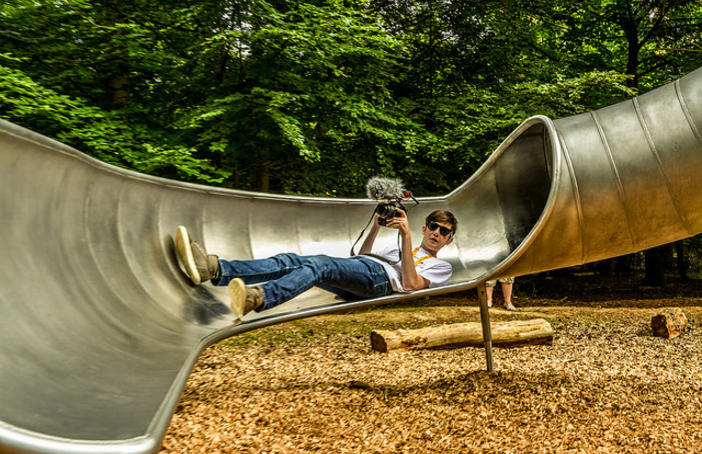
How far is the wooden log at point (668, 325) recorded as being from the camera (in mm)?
4562

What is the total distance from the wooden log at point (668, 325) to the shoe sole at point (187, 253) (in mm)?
4671

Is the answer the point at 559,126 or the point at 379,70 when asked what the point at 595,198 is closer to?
the point at 559,126

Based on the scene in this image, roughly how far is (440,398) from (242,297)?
1451 millimetres

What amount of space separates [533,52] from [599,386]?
6205 millimetres

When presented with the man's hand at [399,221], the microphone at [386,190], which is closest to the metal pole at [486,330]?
the man's hand at [399,221]

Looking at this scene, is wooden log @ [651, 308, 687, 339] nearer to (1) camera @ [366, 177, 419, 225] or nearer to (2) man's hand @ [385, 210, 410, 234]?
(1) camera @ [366, 177, 419, 225]

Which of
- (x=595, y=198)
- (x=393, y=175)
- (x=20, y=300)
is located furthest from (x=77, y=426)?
(x=393, y=175)

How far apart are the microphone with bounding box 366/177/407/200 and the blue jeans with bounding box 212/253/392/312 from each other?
69 cm

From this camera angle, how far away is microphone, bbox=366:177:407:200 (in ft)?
10.6

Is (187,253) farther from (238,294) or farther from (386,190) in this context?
(386,190)

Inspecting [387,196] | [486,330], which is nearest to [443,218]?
[387,196]

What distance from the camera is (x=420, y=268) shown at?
2898 millimetres

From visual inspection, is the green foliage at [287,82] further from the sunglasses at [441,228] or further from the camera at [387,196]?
the sunglasses at [441,228]

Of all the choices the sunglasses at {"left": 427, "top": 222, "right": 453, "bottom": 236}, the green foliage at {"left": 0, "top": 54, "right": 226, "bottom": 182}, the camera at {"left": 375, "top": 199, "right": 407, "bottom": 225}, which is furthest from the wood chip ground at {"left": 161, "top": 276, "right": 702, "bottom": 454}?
the green foliage at {"left": 0, "top": 54, "right": 226, "bottom": 182}
